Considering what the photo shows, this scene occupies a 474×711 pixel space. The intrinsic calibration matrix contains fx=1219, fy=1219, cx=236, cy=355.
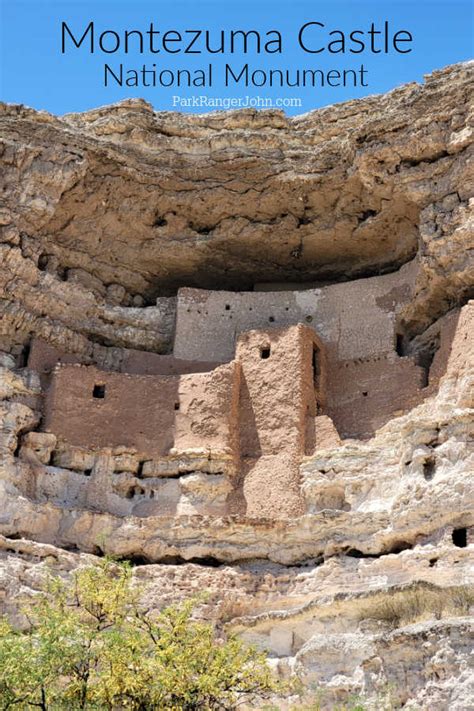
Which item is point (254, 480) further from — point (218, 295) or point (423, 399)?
point (218, 295)

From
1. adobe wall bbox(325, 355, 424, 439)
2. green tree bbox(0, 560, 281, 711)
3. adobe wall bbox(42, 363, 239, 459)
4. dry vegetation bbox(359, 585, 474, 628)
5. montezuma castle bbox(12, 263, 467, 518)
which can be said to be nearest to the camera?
green tree bbox(0, 560, 281, 711)

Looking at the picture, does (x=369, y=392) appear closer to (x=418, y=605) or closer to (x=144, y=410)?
(x=144, y=410)

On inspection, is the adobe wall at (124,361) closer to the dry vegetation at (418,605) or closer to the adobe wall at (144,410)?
the adobe wall at (144,410)

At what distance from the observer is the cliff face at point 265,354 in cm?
1605

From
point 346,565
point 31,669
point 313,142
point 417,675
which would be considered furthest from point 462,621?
point 313,142

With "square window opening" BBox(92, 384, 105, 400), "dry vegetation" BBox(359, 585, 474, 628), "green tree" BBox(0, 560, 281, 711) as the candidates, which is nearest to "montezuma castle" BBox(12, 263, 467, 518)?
"square window opening" BBox(92, 384, 105, 400)

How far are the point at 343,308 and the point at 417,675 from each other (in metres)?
8.98

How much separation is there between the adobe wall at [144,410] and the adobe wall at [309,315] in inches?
64.0

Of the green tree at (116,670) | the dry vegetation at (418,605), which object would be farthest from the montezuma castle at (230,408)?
the green tree at (116,670)

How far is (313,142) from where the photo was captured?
22219 mm

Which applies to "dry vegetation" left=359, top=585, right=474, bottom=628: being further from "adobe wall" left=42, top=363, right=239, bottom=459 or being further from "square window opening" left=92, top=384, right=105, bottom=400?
"square window opening" left=92, top=384, right=105, bottom=400

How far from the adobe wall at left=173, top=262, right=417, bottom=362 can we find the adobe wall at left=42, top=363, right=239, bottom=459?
1626mm

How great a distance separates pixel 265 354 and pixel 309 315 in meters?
1.86

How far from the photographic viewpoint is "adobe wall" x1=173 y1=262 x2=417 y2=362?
21203 mm
